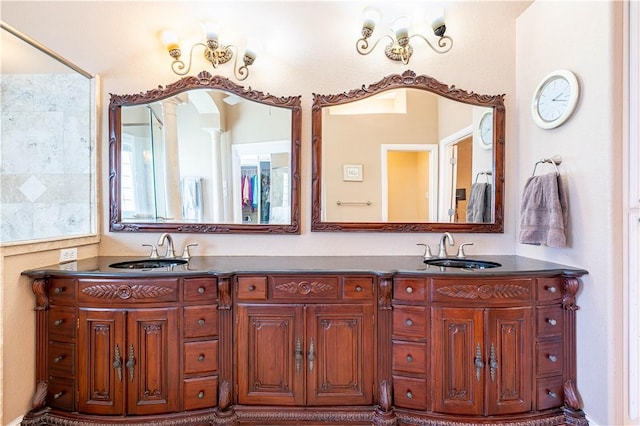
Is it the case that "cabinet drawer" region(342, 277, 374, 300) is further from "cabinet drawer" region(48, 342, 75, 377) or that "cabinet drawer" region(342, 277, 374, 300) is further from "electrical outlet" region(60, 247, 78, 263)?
"electrical outlet" region(60, 247, 78, 263)

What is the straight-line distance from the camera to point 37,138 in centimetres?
221

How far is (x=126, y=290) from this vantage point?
161 cm

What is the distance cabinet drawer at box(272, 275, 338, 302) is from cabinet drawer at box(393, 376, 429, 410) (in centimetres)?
59

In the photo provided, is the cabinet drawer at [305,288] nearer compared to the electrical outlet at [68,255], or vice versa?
the cabinet drawer at [305,288]

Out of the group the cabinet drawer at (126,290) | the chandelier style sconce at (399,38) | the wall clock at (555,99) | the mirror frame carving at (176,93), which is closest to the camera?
the cabinet drawer at (126,290)

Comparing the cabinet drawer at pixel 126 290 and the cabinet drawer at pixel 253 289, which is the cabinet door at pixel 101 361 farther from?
the cabinet drawer at pixel 253 289

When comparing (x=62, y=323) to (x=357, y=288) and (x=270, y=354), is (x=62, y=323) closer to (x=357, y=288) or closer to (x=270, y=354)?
(x=270, y=354)

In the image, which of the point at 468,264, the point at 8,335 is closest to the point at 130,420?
the point at 8,335

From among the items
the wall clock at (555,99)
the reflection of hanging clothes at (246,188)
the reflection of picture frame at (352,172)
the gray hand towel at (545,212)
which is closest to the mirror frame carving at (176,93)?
the reflection of hanging clothes at (246,188)

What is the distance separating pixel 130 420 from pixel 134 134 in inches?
69.9

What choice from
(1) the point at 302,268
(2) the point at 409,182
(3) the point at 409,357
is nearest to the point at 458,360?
(3) the point at 409,357

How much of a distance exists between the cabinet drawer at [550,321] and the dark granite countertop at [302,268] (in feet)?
0.69

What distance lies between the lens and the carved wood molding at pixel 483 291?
5.28 ft

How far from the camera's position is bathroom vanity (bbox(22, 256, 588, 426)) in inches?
63.3
